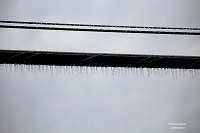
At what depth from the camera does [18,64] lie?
14008mm

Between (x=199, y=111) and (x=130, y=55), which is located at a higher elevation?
(x=130, y=55)

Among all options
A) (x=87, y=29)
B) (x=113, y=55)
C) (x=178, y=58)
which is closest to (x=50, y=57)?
(x=113, y=55)

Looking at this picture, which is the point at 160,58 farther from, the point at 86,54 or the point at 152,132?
the point at 152,132

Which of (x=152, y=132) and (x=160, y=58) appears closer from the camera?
(x=160, y=58)

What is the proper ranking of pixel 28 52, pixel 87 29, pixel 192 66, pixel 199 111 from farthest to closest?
1. pixel 199 111
2. pixel 192 66
3. pixel 28 52
4. pixel 87 29

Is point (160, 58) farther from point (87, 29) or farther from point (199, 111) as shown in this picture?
point (199, 111)

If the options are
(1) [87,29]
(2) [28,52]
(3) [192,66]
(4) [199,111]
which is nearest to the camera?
(1) [87,29]

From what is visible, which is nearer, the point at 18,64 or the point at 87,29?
the point at 87,29

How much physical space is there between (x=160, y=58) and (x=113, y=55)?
1.93 metres

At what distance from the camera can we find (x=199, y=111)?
1453 inches

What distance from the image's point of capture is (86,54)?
534 inches

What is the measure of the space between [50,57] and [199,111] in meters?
26.9

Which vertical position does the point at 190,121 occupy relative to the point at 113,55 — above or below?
below

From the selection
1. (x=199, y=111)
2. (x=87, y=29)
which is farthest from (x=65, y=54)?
(x=199, y=111)
